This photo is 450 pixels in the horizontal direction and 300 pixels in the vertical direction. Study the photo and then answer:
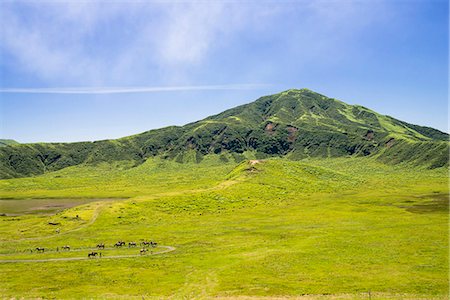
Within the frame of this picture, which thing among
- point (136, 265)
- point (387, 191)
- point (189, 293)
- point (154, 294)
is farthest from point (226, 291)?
point (387, 191)

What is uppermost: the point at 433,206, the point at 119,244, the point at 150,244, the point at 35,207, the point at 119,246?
the point at 433,206

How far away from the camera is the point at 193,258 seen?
270 ft

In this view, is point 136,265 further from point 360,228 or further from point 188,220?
point 360,228

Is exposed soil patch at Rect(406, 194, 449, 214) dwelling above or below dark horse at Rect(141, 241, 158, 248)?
above

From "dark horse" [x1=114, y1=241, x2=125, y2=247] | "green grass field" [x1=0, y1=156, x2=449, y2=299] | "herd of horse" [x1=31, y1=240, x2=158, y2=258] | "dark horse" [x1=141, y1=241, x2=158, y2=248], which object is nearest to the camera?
"green grass field" [x1=0, y1=156, x2=449, y2=299]

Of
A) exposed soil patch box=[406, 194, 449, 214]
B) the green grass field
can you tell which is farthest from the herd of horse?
exposed soil patch box=[406, 194, 449, 214]

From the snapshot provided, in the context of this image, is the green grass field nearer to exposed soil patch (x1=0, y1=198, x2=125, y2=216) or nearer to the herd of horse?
the herd of horse

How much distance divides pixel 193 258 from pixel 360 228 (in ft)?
187

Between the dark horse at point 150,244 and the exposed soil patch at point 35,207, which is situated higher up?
the exposed soil patch at point 35,207

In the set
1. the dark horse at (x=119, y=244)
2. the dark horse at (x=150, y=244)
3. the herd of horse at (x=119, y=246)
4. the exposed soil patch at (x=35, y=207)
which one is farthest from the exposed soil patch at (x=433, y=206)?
the exposed soil patch at (x=35, y=207)

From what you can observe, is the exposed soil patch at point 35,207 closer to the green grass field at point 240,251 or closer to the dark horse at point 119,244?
the green grass field at point 240,251

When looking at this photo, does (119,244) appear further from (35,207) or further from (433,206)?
(433,206)

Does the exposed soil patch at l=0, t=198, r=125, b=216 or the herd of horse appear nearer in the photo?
the herd of horse

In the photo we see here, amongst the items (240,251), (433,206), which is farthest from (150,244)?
(433,206)
